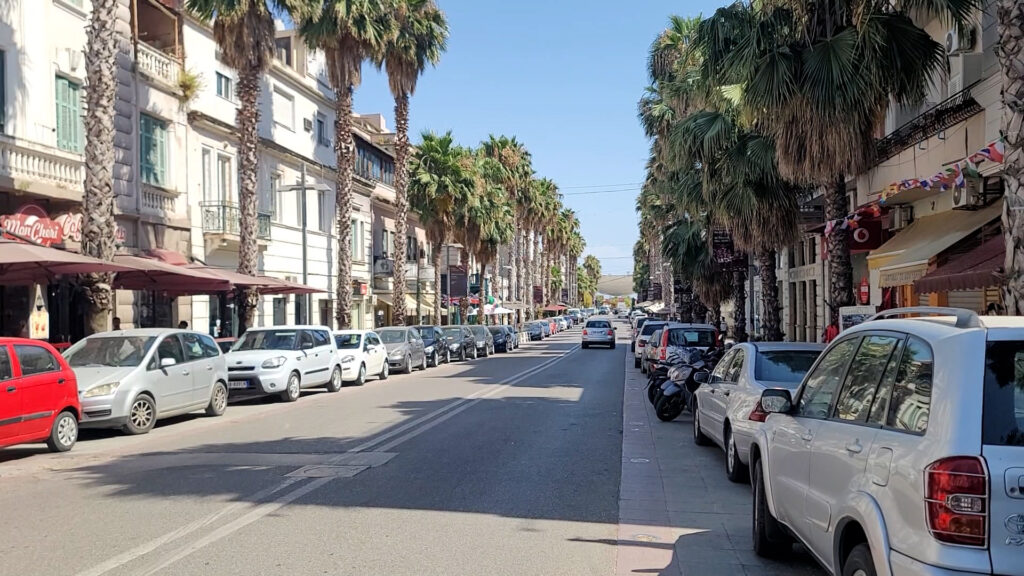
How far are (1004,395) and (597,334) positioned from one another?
45677 millimetres

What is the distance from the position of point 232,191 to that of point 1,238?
13.4 metres

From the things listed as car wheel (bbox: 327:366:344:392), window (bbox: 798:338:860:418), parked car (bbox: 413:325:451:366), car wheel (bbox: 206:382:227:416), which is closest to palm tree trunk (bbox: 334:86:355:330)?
parked car (bbox: 413:325:451:366)

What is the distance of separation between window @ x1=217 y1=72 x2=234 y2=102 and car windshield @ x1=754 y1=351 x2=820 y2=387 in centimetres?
2370

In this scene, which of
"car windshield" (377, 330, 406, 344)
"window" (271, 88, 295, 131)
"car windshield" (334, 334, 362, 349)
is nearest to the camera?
"car windshield" (334, 334, 362, 349)

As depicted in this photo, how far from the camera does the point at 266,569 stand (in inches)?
234

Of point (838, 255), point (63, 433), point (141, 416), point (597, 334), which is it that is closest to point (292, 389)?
point (141, 416)

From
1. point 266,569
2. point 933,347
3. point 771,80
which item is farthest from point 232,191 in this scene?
point 933,347

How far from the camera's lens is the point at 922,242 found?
16141 millimetres

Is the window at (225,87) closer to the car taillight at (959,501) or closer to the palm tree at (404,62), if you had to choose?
the palm tree at (404,62)

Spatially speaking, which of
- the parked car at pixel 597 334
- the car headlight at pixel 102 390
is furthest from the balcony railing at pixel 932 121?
the parked car at pixel 597 334

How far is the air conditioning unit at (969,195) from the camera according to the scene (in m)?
13.8

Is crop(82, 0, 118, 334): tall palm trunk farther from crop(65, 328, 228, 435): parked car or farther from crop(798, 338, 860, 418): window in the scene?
crop(798, 338, 860, 418): window

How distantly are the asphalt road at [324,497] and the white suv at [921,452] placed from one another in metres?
2.19

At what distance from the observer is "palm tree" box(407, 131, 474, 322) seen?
41406 millimetres
